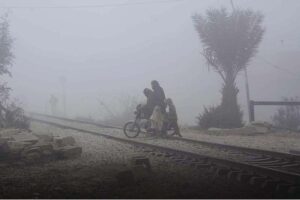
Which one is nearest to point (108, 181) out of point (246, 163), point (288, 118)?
point (246, 163)

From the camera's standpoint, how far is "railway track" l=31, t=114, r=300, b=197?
832cm

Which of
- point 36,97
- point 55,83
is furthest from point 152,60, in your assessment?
point 36,97

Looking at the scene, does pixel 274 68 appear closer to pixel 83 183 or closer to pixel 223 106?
pixel 223 106

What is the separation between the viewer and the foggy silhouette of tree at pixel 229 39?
23844 mm

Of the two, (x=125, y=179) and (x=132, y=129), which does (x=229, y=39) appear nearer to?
(x=132, y=129)

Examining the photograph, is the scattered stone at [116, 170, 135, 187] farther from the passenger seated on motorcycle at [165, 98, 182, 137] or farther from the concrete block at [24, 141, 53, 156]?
the passenger seated on motorcycle at [165, 98, 182, 137]

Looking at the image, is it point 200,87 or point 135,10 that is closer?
point 200,87

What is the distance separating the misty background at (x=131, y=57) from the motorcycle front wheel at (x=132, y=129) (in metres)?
11.1

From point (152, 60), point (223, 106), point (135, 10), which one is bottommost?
point (223, 106)

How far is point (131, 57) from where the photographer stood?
98438 mm

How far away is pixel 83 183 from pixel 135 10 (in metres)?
145

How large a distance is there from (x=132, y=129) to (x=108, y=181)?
922cm

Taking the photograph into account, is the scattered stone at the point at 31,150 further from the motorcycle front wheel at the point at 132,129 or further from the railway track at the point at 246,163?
the motorcycle front wheel at the point at 132,129

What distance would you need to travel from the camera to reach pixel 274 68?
6384cm
